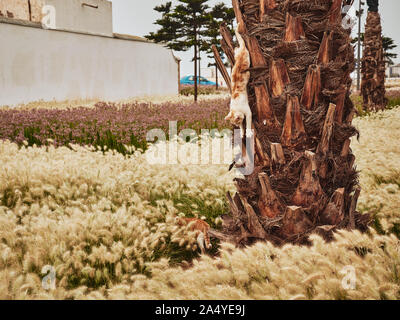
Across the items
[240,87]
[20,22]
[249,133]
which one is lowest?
[249,133]

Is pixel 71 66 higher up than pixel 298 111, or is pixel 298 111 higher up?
pixel 71 66

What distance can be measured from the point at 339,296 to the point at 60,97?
15797mm

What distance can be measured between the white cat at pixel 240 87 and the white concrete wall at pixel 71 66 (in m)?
13.5

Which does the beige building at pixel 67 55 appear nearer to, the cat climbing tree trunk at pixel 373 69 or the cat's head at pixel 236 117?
the cat climbing tree trunk at pixel 373 69

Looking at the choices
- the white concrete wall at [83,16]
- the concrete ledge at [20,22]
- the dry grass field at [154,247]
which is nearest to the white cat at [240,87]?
the dry grass field at [154,247]

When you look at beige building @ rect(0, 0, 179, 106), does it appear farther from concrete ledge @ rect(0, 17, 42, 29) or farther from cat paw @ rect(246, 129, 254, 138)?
cat paw @ rect(246, 129, 254, 138)

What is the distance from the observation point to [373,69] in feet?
40.6

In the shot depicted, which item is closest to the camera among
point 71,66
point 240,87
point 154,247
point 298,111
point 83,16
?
point 298,111

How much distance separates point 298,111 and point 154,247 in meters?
1.95

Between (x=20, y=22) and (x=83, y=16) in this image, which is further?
(x=83, y=16)

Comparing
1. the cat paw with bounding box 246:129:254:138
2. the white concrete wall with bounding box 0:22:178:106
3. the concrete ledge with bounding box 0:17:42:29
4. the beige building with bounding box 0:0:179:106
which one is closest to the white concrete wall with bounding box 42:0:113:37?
the beige building with bounding box 0:0:179:106

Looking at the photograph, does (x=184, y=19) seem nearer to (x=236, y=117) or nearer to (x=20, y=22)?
(x=20, y=22)

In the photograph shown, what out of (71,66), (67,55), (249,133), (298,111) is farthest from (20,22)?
(298,111)
